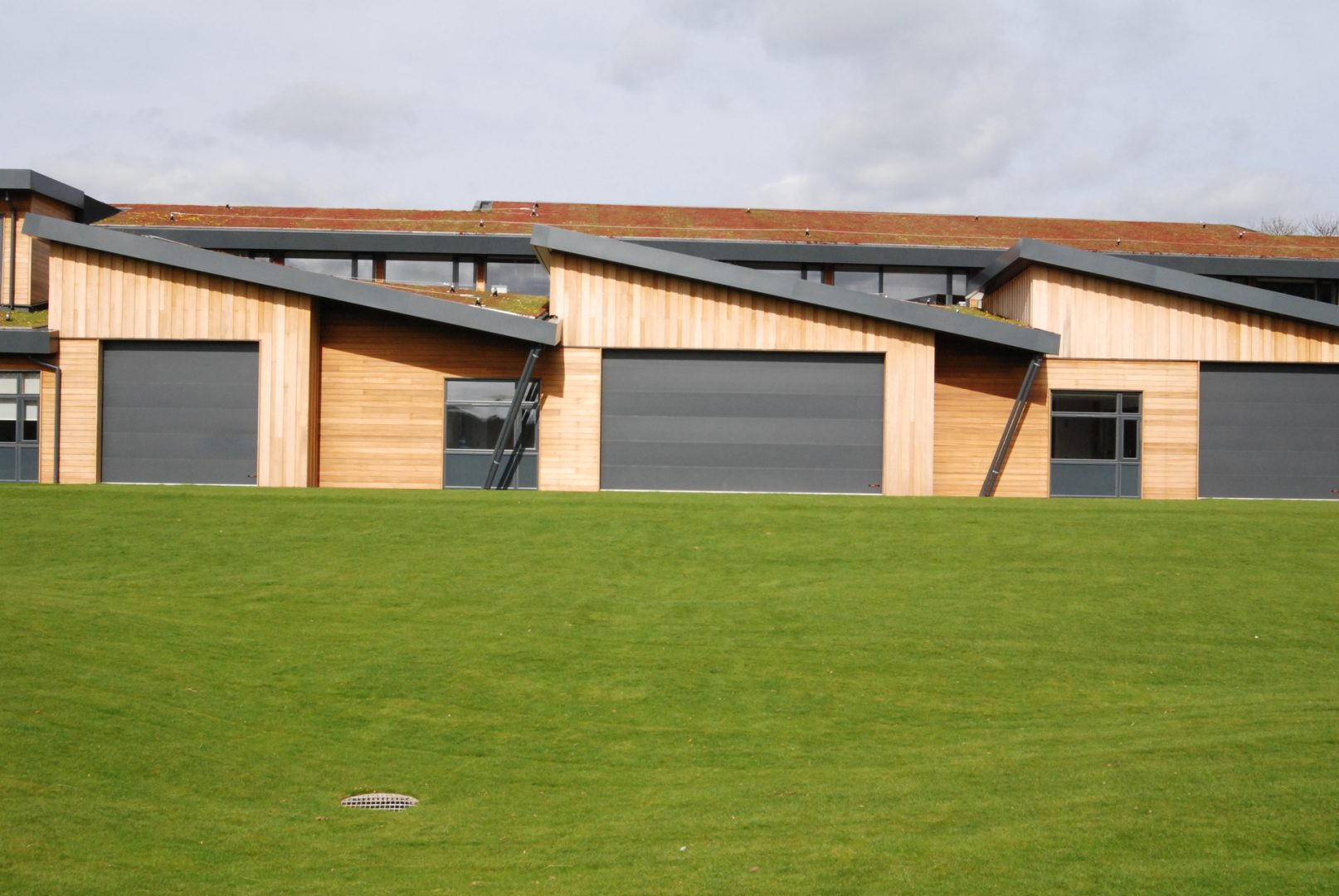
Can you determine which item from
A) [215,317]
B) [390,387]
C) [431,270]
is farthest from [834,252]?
[215,317]

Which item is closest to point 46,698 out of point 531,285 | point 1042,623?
point 1042,623

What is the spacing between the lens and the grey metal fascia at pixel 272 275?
72.7ft

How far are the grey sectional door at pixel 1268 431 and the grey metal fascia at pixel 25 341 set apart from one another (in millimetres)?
22960

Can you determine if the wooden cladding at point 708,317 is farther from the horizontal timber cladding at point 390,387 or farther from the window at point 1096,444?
the window at point 1096,444

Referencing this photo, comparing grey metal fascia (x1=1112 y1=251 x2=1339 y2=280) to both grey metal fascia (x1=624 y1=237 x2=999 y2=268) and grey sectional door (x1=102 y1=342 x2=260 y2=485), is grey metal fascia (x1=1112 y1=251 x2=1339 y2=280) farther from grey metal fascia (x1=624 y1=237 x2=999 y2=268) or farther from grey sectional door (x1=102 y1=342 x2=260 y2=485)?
grey sectional door (x1=102 y1=342 x2=260 y2=485)

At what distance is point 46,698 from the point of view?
354 inches

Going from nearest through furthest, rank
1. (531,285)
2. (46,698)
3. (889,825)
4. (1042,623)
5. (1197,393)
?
1. (889,825)
2. (46,698)
3. (1042,623)
4. (1197,393)
5. (531,285)

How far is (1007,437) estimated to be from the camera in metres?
24.2

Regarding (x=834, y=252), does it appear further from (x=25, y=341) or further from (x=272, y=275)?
(x=25, y=341)

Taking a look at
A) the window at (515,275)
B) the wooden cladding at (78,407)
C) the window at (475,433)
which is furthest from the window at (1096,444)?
the wooden cladding at (78,407)

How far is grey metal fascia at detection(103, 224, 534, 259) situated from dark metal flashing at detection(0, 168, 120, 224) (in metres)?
1.08

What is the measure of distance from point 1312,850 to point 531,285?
83.7 feet

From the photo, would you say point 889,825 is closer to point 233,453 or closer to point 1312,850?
point 1312,850

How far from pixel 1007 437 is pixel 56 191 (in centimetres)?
2254
